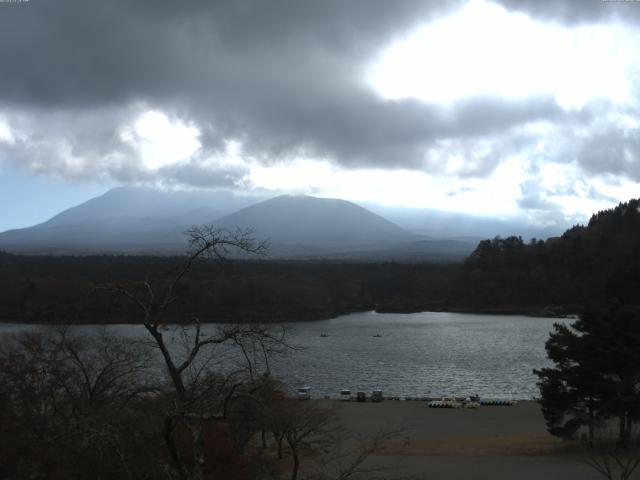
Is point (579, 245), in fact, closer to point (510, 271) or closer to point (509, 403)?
point (510, 271)

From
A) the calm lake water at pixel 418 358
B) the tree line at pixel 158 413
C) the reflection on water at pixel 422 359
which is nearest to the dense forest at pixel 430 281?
the reflection on water at pixel 422 359

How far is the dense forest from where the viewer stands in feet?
166

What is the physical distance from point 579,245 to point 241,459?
6659 centimetres

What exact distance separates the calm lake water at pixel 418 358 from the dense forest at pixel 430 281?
7284 millimetres

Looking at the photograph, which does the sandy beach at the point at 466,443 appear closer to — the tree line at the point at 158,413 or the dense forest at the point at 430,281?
the tree line at the point at 158,413

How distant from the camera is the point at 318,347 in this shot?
120 feet

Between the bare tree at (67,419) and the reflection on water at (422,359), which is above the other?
the bare tree at (67,419)

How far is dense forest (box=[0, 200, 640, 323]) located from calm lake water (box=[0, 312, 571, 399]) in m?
7.28

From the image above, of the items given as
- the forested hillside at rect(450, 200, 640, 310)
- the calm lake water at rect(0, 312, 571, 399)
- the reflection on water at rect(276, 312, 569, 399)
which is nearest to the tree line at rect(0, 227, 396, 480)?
the calm lake water at rect(0, 312, 571, 399)

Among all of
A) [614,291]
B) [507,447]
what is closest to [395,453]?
[507,447]

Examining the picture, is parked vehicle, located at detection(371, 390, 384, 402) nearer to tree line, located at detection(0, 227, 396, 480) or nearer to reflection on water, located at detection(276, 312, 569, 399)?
reflection on water, located at detection(276, 312, 569, 399)

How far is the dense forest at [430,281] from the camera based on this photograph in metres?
50.5

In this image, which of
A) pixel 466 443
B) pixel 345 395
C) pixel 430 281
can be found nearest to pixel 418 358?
pixel 345 395

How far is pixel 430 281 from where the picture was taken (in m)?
75.7
